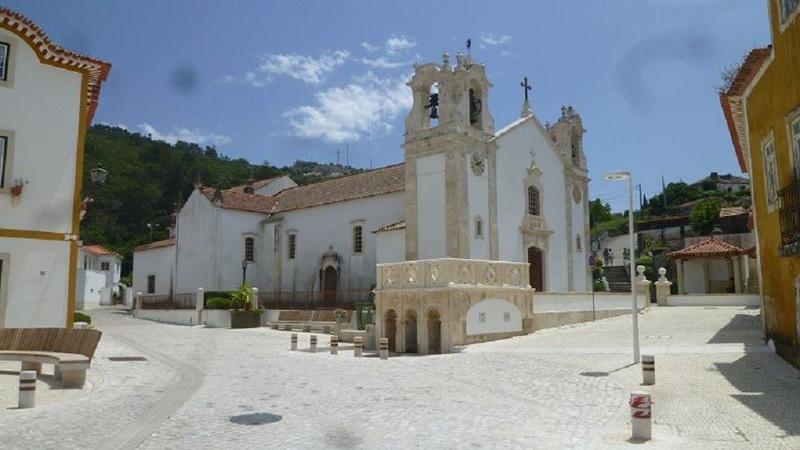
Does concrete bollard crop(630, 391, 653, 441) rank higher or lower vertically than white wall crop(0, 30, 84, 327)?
lower

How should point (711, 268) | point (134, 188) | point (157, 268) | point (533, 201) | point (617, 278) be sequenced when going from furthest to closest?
1. point (134, 188)
2. point (617, 278)
3. point (157, 268)
4. point (711, 268)
5. point (533, 201)

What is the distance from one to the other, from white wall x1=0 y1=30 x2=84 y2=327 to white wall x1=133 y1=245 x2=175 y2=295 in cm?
2586

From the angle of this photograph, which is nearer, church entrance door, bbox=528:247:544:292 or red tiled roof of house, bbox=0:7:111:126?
red tiled roof of house, bbox=0:7:111:126

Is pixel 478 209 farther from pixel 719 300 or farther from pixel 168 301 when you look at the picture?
pixel 168 301

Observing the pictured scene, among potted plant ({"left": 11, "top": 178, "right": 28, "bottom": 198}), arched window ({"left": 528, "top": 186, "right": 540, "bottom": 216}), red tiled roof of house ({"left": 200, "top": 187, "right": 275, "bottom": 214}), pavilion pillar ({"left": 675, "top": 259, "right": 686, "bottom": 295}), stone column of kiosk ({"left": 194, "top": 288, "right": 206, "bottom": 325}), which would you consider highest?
red tiled roof of house ({"left": 200, "top": 187, "right": 275, "bottom": 214})

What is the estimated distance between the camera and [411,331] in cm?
2034

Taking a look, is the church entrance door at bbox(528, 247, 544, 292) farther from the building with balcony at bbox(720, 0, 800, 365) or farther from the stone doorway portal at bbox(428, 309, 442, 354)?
the building with balcony at bbox(720, 0, 800, 365)

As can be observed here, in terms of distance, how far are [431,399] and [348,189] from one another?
89.0 ft

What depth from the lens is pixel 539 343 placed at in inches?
763

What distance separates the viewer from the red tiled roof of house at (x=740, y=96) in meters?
13.4

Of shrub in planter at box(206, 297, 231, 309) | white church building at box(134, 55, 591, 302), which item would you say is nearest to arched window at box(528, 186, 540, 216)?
white church building at box(134, 55, 591, 302)

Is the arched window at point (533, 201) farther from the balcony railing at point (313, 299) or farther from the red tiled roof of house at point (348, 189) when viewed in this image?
the balcony railing at point (313, 299)

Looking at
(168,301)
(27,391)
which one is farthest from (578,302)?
(168,301)

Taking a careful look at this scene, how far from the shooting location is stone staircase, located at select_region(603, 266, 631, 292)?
1784 inches
